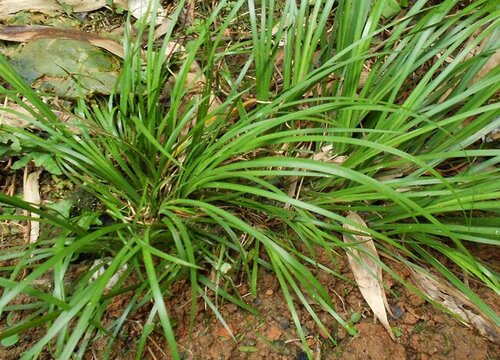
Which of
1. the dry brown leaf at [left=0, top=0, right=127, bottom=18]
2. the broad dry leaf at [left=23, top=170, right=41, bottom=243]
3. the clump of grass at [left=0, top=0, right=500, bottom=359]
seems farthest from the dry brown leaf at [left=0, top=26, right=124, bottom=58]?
the broad dry leaf at [left=23, top=170, right=41, bottom=243]

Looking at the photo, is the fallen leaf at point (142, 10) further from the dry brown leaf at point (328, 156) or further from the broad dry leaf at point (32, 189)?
the dry brown leaf at point (328, 156)

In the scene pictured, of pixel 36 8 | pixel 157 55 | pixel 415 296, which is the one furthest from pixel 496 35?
pixel 36 8

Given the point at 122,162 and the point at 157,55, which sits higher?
the point at 157,55

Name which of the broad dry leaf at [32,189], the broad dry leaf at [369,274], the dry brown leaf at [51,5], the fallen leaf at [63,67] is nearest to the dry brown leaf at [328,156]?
the broad dry leaf at [369,274]

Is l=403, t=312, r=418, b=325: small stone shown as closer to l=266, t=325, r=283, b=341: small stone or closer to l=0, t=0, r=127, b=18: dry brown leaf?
l=266, t=325, r=283, b=341: small stone

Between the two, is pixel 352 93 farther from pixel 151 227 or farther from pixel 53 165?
pixel 53 165

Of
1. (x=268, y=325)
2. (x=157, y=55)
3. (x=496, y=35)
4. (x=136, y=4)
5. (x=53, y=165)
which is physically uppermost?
(x=496, y=35)

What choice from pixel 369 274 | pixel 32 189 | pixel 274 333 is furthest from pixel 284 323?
pixel 32 189
